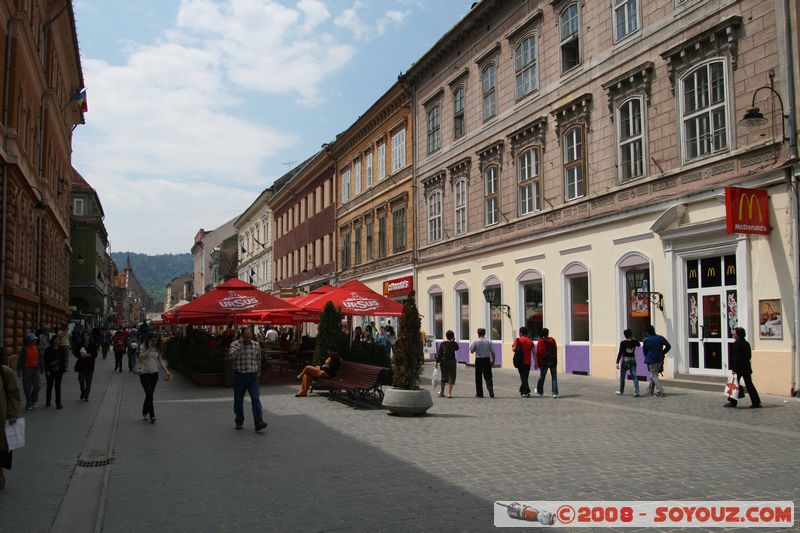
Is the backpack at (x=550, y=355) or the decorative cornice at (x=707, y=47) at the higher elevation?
the decorative cornice at (x=707, y=47)

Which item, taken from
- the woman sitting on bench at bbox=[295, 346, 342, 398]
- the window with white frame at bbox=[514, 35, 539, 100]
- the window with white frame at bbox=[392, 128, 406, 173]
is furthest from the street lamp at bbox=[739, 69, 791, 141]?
the window with white frame at bbox=[392, 128, 406, 173]

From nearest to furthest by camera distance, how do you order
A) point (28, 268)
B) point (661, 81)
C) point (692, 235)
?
point (692, 235), point (661, 81), point (28, 268)

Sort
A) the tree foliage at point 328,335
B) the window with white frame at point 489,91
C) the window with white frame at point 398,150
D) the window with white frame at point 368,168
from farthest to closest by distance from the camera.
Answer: the window with white frame at point 368,168 < the window with white frame at point 398,150 < the window with white frame at point 489,91 < the tree foliage at point 328,335

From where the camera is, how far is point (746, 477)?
782 centimetres

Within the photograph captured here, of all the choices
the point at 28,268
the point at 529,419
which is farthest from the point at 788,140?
the point at 28,268

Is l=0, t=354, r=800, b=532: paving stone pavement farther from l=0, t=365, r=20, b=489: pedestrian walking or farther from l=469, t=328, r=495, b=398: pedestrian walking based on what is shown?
l=469, t=328, r=495, b=398: pedestrian walking

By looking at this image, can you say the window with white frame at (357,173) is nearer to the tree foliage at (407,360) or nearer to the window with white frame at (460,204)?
the window with white frame at (460,204)

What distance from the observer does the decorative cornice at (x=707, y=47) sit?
16.8 m

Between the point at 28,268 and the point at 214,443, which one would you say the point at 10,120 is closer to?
the point at 28,268

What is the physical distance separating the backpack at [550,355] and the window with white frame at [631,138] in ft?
19.7

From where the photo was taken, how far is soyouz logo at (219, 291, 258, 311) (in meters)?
20.6

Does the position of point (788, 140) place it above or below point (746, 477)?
above

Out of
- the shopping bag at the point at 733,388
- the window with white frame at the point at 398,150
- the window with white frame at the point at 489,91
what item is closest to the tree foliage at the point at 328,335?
the shopping bag at the point at 733,388

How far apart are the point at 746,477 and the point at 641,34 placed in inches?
594
